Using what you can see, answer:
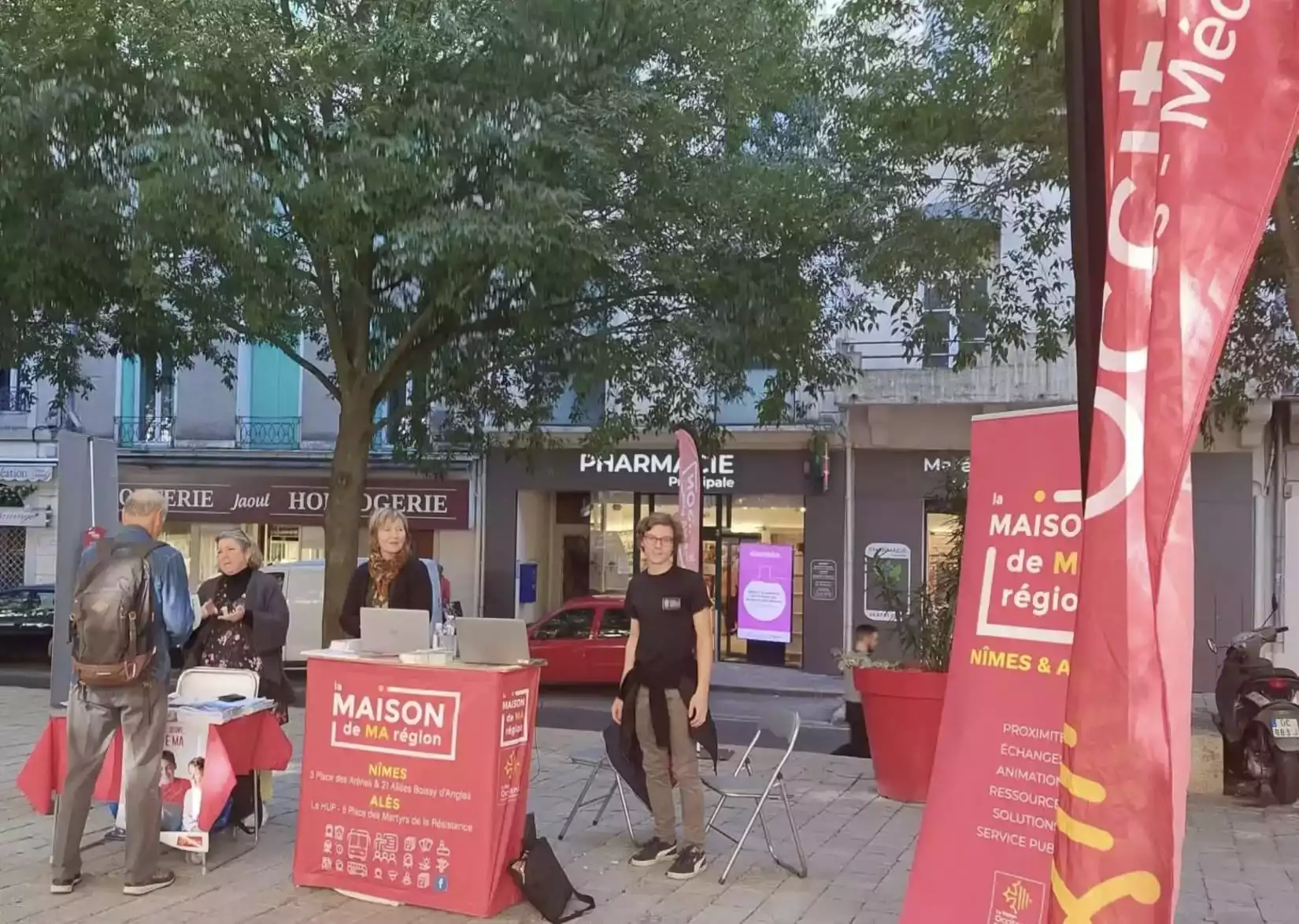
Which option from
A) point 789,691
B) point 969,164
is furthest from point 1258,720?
point 789,691

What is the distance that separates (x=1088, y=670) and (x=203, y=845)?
16.1ft

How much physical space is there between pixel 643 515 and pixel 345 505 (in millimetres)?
9306

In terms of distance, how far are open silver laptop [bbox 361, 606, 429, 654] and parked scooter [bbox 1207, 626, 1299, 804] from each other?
594 centimetres

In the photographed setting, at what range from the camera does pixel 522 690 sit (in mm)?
5422

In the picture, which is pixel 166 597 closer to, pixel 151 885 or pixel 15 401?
pixel 151 885

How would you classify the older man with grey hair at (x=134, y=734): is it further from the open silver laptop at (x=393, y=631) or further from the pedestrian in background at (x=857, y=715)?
the pedestrian in background at (x=857, y=715)

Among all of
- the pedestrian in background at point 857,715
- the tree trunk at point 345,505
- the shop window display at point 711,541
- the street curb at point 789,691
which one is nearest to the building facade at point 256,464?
the shop window display at point 711,541

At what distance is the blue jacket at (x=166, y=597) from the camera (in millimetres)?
5414

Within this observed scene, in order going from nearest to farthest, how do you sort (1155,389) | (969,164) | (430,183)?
(1155,389) < (430,183) < (969,164)

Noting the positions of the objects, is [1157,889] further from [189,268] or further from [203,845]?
[189,268]

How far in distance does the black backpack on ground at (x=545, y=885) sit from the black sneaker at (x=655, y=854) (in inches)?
32.1

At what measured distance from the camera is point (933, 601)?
8.60 meters

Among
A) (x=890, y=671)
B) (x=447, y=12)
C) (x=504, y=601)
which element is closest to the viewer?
(x=890, y=671)

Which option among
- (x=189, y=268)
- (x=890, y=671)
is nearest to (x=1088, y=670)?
(x=890, y=671)
